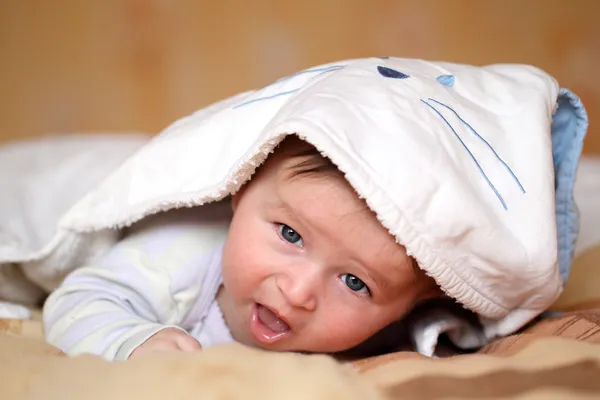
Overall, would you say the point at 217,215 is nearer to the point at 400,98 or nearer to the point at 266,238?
the point at 266,238

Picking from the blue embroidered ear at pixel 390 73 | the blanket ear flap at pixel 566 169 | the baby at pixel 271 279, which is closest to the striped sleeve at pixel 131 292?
the baby at pixel 271 279

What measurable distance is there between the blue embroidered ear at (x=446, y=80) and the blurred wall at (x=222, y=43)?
0.88 m

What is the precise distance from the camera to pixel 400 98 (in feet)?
2.78

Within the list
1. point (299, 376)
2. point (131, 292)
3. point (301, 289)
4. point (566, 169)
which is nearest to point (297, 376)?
point (299, 376)

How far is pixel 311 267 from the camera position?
2.73ft

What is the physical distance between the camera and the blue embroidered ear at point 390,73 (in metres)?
0.90

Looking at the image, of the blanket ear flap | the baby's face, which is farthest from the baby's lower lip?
the blanket ear flap

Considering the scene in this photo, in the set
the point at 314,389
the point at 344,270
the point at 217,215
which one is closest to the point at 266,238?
the point at 344,270

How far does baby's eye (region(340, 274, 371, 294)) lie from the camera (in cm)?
85

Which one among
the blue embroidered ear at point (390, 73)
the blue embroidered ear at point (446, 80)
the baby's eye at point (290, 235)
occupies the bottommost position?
the baby's eye at point (290, 235)

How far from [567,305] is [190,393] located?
2.28 ft

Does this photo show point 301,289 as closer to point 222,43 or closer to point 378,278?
point 378,278

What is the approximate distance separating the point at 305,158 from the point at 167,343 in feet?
0.85

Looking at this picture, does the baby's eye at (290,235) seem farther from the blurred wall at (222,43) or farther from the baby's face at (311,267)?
the blurred wall at (222,43)
